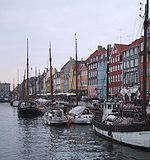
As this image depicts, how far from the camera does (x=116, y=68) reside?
95.3m

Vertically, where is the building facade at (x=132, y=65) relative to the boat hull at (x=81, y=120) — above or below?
above

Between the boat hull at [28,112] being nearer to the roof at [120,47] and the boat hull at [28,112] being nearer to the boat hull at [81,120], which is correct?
the boat hull at [81,120]

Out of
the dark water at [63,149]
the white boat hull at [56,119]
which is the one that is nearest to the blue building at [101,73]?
the white boat hull at [56,119]

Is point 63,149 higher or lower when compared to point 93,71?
lower

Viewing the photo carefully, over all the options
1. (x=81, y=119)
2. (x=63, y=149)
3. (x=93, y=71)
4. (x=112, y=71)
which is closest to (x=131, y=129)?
(x=63, y=149)

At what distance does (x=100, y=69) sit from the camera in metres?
107

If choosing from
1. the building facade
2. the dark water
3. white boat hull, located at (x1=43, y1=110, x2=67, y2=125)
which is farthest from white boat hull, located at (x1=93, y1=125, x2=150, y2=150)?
the building facade

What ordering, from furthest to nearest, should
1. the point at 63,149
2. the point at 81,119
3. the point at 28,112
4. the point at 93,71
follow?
the point at 93,71 → the point at 28,112 → the point at 81,119 → the point at 63,149

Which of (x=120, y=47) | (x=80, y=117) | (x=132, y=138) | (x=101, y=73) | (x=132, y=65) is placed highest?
(x=120, y=47)

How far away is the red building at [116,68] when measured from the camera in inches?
3649

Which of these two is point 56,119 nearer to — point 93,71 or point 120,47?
point 120,47

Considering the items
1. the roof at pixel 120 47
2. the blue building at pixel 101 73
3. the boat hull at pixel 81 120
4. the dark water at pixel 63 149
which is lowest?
the dark water at pixel 63 149

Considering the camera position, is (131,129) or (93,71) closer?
(131,129)

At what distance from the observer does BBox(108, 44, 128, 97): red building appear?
92688 mm
